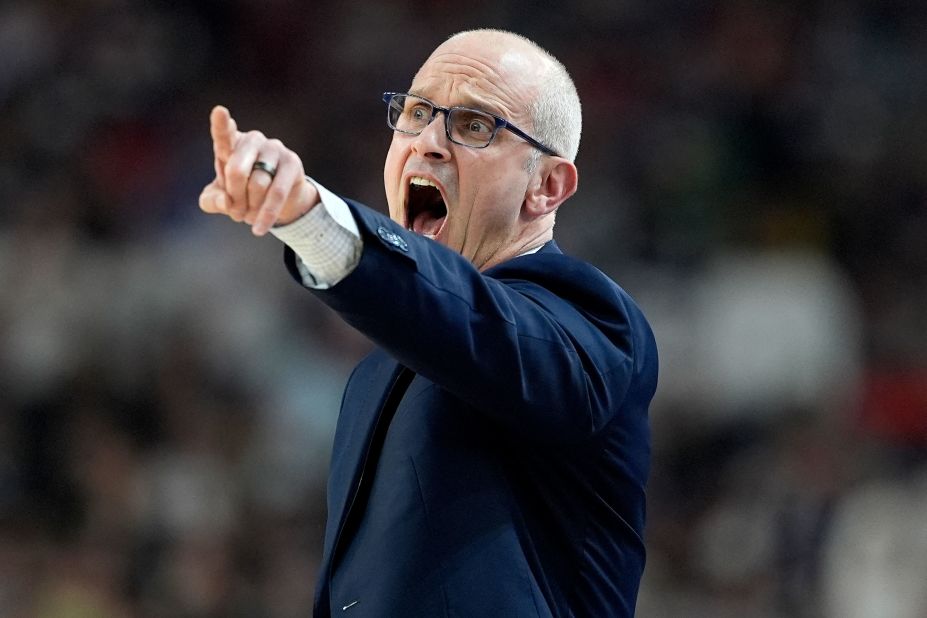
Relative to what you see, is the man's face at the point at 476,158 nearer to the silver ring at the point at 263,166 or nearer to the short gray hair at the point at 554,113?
the short gray hair at the point at 554,113

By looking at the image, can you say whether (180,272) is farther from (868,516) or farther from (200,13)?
(868,516)

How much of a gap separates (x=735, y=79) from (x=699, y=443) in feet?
7.91

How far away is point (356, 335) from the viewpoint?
7.13 m

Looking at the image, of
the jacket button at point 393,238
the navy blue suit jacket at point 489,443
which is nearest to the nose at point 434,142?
the navy blue suit jacket at point 489,443

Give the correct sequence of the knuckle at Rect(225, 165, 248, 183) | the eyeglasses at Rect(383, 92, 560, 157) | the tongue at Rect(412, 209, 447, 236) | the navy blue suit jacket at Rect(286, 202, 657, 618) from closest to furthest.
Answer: the knuckle at Rect(225, 165, 248, 183)
the navy blue suit jacket at Rect(286, 202, 657, 618)
the eyeglasses at Rect(383, 92, 560, 157)
the tongue at Rect(412, 209, 447, 236)

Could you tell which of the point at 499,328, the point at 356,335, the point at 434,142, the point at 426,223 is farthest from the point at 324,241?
the point at 356,335

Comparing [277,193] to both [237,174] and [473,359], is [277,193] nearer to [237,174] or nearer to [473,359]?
[237,174]

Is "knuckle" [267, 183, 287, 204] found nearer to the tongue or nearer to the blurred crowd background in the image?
the tongue

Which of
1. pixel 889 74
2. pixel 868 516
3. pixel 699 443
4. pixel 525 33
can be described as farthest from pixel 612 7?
pixel 868 516

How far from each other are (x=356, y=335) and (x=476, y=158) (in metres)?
4.53

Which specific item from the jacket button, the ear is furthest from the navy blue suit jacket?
the ear

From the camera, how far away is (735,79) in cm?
823

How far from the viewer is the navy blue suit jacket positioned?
208 cm

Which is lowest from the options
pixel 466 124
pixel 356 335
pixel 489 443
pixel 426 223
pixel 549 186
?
pixel 356 335
